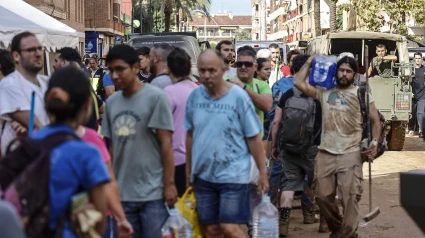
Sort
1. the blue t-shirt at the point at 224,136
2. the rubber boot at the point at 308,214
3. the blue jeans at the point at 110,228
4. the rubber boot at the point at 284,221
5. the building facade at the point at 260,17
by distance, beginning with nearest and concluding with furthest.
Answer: the blue jeans at the point at 110,228
the blue t-shirt at the point at 224,136
the rubber boot at the point at 284,221
the rubber boot at the point at 308,214
the building facade at the point at 260,17

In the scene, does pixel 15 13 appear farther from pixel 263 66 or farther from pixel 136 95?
pixel 136 95

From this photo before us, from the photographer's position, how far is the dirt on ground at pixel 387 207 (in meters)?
10.1

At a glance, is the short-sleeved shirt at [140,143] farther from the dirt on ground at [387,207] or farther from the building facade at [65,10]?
the building facade at [65,10]

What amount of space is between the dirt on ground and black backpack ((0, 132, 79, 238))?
620 cm

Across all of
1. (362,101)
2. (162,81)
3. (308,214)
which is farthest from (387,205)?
(162,81)

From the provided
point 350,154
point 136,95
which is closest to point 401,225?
point 350,154

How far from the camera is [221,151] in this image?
6664mm

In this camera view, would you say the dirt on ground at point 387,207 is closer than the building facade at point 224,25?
Yes

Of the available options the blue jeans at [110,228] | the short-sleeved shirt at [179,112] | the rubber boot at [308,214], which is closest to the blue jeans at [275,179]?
the rubber boot at [308,214]

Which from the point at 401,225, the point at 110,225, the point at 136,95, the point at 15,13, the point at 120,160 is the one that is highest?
the point at 15,13

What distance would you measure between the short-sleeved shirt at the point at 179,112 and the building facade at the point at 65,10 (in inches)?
924

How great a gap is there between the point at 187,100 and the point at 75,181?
3.26 meters

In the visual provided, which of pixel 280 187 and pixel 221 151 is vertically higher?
pixel 221 151

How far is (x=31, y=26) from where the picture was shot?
15.0 m
